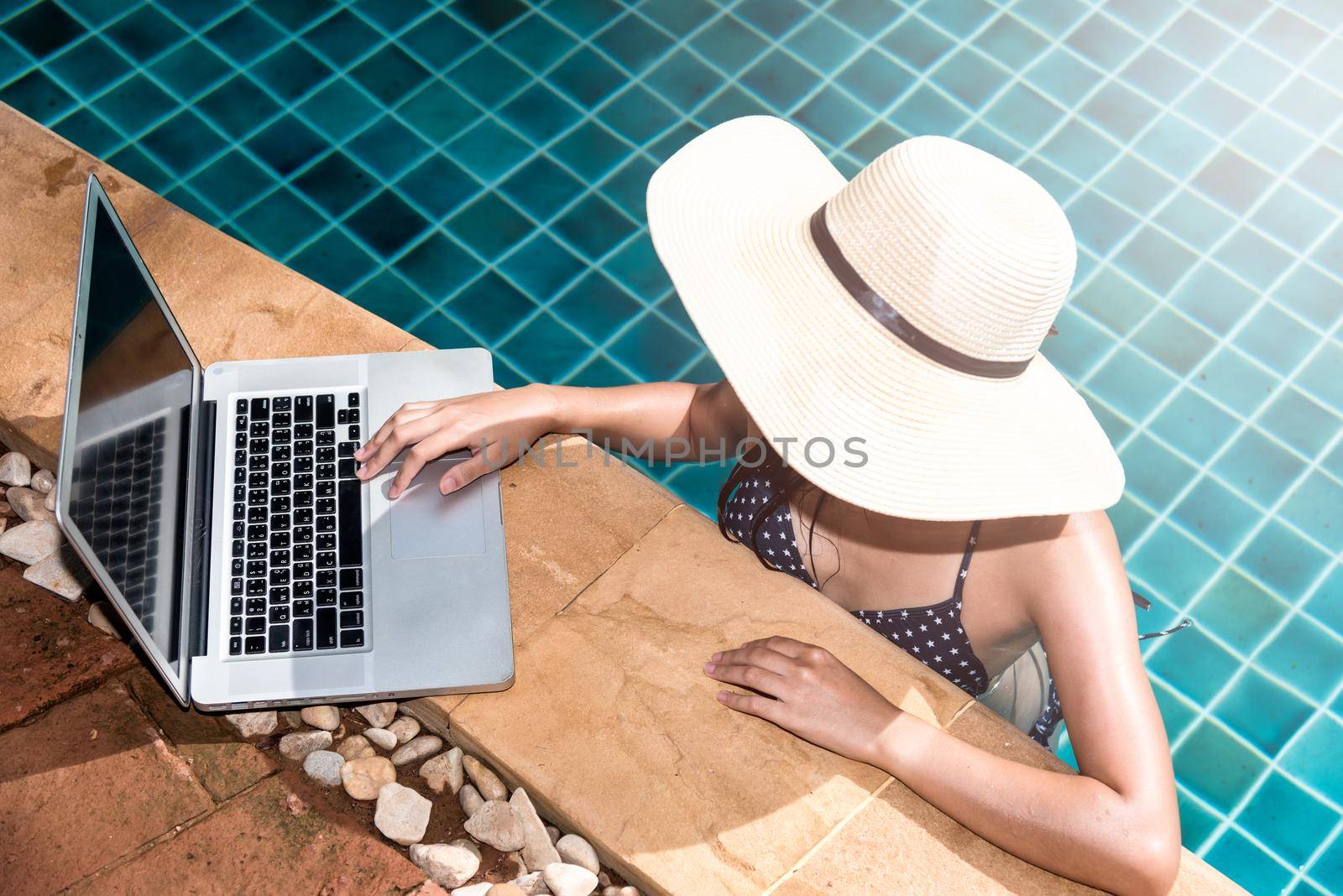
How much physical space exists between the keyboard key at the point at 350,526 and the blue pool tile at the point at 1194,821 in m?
2.15

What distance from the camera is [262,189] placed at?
3.29 m

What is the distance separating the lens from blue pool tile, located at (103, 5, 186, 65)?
11.4 feet

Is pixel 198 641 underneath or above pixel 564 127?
above

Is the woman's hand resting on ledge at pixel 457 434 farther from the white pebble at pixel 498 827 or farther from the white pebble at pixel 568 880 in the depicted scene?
the white pebble at pixel 568 880

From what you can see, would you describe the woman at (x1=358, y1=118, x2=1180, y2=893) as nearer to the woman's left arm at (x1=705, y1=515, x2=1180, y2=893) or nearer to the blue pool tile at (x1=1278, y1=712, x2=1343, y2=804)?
the woman's left arm at (x1=705, y1=515, x2=1180, y2=893)

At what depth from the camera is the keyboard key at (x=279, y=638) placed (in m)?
1.61

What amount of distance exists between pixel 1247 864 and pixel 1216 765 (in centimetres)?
24

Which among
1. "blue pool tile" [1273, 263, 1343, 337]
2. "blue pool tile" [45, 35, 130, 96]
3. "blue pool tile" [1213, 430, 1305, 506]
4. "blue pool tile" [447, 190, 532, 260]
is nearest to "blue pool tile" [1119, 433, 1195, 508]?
"blue pool tile" [1213, 430, 1305, 506]

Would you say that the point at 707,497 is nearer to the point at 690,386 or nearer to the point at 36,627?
the point at 690,386

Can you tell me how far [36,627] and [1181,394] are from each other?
3.00m

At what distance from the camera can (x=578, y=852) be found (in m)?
1.57

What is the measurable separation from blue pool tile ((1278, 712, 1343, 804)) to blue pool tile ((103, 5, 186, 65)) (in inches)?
155

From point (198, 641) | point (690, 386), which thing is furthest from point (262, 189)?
point (198, 641)

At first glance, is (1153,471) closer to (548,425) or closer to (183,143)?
(548,425)
